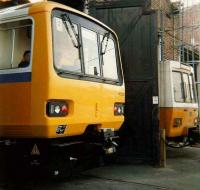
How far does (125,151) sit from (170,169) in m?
1.22

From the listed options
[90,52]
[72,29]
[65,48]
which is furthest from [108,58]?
[65,48]

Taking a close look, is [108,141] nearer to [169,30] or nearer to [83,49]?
[83,49]

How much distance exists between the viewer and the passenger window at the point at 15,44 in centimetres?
710

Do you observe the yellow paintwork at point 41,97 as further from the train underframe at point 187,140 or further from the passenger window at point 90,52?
the train underframe at point 187,140

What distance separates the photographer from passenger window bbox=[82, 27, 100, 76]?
7.70m

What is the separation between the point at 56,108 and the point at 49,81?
1.38ft

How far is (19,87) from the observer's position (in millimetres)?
7004

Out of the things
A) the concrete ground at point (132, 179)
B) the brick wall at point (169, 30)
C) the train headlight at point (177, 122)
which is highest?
the brick wall at point (169, 30)

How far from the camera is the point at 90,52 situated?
25.8 feet

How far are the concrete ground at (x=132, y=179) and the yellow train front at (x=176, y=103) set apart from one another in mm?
962

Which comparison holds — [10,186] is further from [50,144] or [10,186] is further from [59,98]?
[59,98]

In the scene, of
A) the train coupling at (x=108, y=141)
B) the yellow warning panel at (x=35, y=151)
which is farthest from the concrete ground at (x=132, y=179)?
the yellow warning panel at (x=35, y=151)

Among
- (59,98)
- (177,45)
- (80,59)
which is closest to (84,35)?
(80,59)

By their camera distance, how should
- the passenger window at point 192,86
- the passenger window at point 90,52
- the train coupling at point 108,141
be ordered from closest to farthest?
the passenger window at point 90,52
the train coupling at point 108,141
the passenger window at point 192,86
